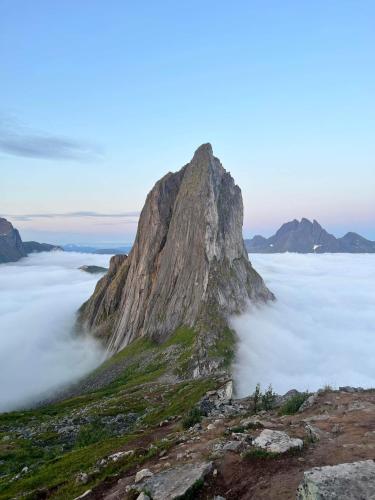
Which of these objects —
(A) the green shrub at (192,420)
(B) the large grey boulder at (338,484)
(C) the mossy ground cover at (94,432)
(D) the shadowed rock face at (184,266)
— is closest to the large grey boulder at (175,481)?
(C) the mossy ground cover at (94,432)

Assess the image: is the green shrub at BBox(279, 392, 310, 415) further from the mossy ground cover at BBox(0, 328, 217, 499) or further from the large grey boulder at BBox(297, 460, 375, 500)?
the large grey boulder at BBox(297, 460, 375, 500)

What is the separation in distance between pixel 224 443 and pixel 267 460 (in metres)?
4.25

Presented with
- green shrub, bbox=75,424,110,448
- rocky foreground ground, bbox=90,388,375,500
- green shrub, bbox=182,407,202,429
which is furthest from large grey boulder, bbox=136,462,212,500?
green shrub, bbox=75,424,110,448

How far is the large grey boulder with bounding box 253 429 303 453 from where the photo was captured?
827 inches

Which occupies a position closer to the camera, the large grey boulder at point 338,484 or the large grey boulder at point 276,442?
the large grey boulder at point 338,484

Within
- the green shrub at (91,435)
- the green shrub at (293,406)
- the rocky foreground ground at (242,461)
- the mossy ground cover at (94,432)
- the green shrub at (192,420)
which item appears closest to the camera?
the rocky foreground ground at (242,461)

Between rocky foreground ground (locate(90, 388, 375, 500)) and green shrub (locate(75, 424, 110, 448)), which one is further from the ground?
rocky foreground ground (locate(90, 388, 375, 500))

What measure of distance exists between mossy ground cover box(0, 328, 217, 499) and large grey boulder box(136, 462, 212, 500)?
542 centimetres

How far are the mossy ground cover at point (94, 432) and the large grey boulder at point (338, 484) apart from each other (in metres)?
14.2

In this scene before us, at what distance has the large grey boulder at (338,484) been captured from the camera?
45.2 feet

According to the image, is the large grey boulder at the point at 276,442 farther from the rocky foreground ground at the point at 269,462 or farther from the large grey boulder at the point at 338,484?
the large grey boulder at the point at 338,484

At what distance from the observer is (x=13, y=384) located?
154625 mm

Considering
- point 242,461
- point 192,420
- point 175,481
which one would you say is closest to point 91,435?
point 192,420

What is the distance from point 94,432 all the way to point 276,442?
3880 centimetres
